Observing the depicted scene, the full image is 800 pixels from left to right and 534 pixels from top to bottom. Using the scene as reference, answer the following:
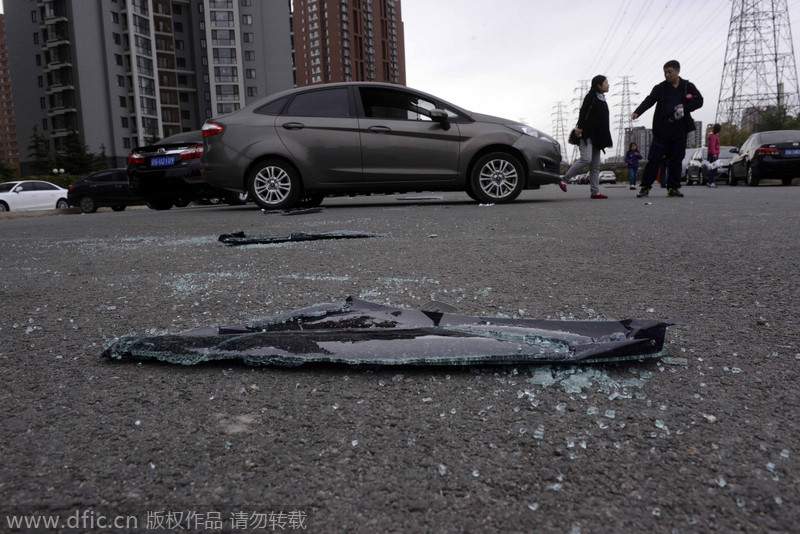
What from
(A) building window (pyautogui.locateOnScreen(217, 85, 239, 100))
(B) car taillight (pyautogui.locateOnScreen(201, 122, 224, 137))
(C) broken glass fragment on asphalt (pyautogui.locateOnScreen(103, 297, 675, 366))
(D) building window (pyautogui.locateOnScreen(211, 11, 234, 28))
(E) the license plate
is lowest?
(C) broken glass fragment on asphalt (pyautogui.locateOnScreen(103, 297, 675, 366))

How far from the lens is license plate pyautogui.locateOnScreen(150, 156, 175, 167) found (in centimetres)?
1018

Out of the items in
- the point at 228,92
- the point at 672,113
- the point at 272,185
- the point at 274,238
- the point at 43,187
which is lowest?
the point at 274,238

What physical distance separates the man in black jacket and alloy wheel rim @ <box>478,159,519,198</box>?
84.5 inches

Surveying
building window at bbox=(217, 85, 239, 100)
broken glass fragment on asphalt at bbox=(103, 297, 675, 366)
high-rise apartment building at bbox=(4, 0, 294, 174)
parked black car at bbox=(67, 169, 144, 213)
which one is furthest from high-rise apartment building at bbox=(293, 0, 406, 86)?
broken glass fragment on asphalt at bbox=(103, 297, 675, 366)

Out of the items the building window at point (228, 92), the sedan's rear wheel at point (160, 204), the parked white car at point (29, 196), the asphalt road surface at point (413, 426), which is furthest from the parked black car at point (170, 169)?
the building window at point (228, 92)

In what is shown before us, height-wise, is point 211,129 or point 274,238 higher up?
point 211,129

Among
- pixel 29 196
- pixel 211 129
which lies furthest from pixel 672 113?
pixel 29 196

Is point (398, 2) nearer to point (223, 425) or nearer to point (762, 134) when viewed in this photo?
point (762, 134)

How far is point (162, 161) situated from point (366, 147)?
4.12m

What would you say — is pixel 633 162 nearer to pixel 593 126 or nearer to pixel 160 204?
pixel 593 126

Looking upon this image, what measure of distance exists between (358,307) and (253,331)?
0.41 meters

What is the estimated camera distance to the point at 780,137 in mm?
15188

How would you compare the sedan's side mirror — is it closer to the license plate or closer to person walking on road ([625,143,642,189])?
the license plate

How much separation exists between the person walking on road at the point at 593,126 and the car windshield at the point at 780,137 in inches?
308
